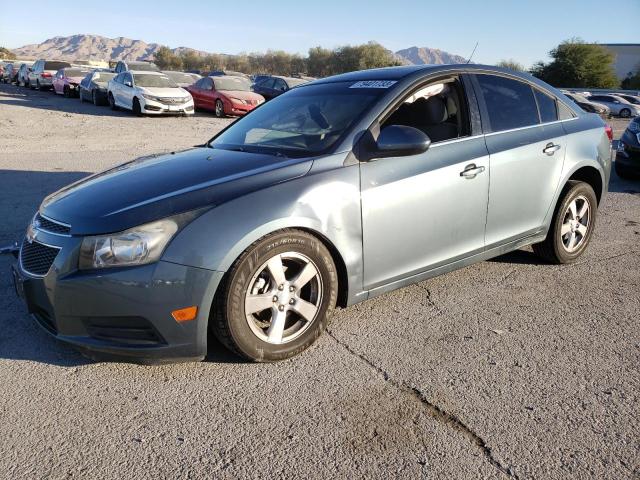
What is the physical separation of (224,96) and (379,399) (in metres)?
17.6

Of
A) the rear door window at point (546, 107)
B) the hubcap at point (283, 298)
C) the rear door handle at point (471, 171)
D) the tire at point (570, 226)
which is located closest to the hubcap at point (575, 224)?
the tire at point (570, 226)

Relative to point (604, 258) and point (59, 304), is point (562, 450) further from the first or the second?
point (604, 258)

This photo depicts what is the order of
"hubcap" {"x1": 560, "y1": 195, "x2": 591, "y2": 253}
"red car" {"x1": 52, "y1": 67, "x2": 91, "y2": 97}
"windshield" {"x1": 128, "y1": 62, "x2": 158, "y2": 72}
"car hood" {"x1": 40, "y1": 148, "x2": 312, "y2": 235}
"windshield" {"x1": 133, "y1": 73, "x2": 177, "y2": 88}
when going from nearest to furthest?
"car hood" {"x1": 40, "y1": 148, "x2": 312, "y2": 235} → "hubcap" {"x1": 560, "y1": 195, "x2": 591, "y2": 253} → "windshield" {"x1": 133, "y1": 73, "x2": 177, "y2": 88} → "red car" {"x1": 52, "y1": 67, "x2": 91, "y2": 97} → "windshield" {"x1": 128, "y1": 62, "x2": 158, "y2": 72}

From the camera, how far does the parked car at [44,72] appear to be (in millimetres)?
29750

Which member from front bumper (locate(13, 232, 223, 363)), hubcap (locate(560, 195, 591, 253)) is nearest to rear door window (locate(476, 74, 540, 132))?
hubcap (locate(560, 195, 591, 253))

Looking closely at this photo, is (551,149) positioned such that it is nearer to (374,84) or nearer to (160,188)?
(374,84)

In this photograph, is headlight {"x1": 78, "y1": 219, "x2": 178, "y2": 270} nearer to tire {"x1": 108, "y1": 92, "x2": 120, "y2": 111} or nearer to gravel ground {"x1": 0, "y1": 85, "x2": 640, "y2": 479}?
gravel ground {"x1": 0, "y1": 85, "x2": 640, "y2": 479}

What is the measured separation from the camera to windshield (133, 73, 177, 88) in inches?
734

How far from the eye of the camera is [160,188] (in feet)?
10.2

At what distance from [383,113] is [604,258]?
9.26ft

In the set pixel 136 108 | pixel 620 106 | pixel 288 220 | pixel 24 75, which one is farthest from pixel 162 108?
pixel 620 106

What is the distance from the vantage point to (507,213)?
4.08 metres

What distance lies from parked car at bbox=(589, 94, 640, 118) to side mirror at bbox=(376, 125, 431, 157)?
34985 millimetres

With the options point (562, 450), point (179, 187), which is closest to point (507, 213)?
point (562, 450)
